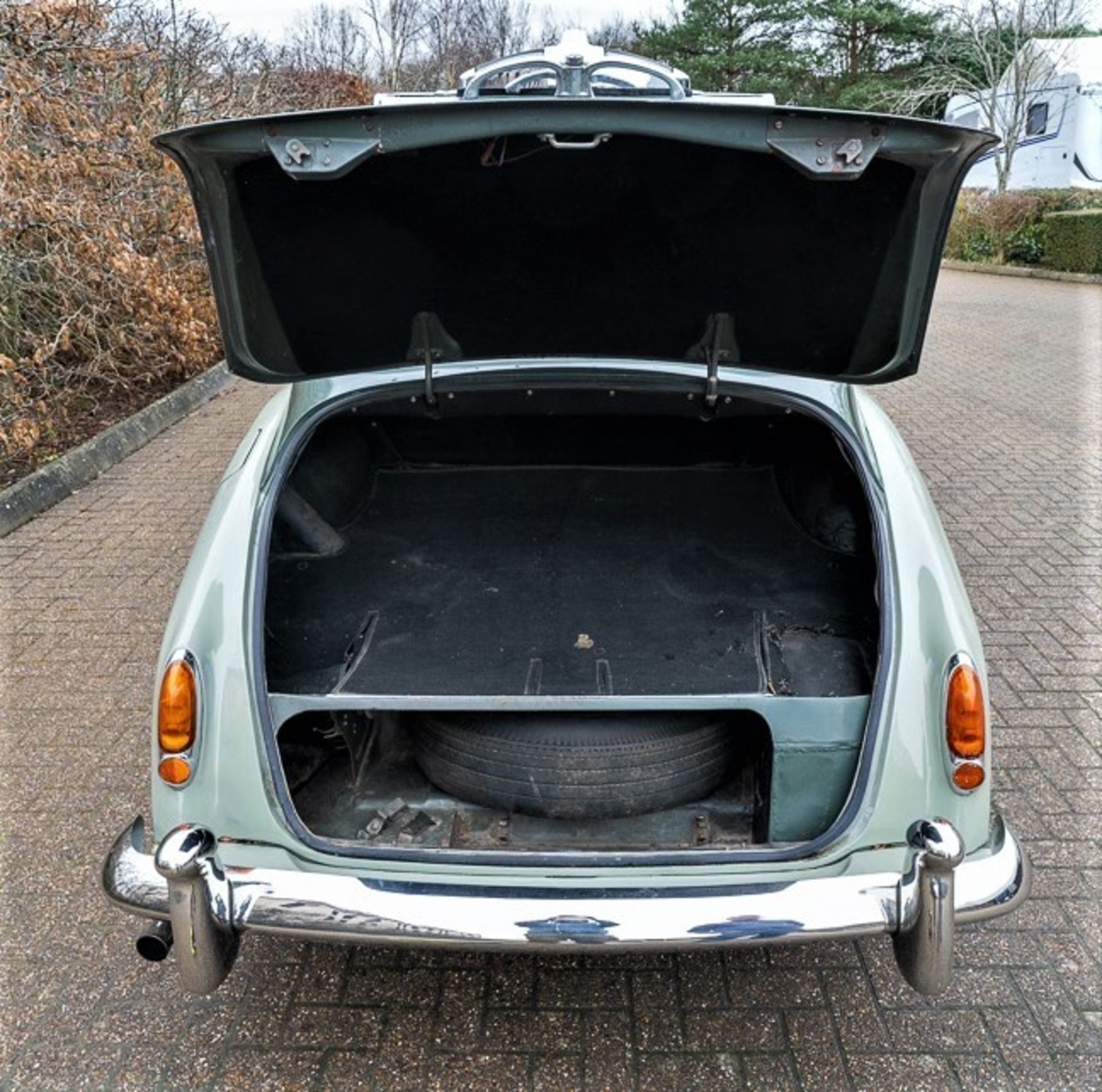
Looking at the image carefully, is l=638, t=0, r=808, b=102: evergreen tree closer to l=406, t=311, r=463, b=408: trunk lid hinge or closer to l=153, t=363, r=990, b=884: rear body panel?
l=406, t=311, r=463, b=408: trunk lid hinge

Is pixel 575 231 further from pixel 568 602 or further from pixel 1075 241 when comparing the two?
pixel 1075 241

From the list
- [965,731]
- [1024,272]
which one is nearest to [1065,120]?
[1024,272]

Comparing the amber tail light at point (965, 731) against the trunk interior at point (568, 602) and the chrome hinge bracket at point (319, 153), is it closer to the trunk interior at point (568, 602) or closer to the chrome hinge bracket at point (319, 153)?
the trunk interior at point (568, 602)

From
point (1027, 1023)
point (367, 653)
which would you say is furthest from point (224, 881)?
point (1027, 1023)

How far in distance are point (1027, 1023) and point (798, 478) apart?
1.64 meters

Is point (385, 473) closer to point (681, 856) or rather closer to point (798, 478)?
point (798, 478)

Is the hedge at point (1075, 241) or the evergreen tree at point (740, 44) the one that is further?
the evergreen tree at point (740, 44)

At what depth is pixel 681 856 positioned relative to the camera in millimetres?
1787

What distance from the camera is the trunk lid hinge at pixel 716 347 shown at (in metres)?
2.56

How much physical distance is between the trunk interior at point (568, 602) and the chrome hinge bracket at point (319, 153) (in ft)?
3.13

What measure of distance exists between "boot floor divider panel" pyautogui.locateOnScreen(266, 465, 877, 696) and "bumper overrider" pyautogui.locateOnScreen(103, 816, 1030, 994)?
1.54 ft

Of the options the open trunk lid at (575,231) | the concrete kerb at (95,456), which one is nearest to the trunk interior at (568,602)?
the open trunk lid at (575,231)

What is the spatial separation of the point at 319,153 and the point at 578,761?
1.36 meters

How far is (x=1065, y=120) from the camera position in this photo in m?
20.0
